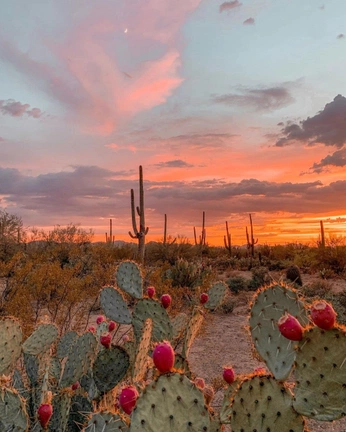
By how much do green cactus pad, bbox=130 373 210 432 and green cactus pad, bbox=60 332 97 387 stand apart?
2167mm

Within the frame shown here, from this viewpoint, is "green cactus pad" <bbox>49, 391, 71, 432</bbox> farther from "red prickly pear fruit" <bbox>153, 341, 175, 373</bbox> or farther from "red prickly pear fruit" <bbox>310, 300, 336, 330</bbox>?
"red prickly pear fruit" <bbox>310, 300, 336, 330</bbox>

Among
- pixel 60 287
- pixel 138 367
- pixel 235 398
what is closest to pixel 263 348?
pixel 235 398

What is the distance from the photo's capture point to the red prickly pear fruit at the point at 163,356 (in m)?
1.74

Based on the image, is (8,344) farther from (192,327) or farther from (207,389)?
(207,389)

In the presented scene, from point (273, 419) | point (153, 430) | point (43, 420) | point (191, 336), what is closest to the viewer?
point (153, 430)

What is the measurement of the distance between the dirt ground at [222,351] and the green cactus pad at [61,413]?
Answer: 285 cm

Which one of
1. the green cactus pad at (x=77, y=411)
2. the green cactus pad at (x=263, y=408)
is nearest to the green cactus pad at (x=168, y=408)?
the green cactus pad at (x=263, y=408)

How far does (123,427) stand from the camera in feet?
8.27

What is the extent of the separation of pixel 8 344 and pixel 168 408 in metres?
2.61

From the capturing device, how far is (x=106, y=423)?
2518mm

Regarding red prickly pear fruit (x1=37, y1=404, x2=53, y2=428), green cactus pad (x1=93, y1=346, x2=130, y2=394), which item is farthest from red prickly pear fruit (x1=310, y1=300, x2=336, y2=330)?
green cactus pad (x1=93, y1=346, x2=130, y2=394)

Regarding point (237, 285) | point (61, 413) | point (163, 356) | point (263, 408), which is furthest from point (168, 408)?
point (237, 285)

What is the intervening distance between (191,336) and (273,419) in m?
2.22

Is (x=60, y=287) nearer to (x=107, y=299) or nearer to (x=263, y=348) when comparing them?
(x=107, y=299)
